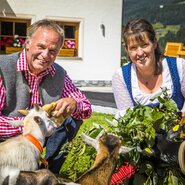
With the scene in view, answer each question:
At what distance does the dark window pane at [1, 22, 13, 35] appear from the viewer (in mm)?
15094

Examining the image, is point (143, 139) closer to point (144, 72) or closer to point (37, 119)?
point (37, 119)

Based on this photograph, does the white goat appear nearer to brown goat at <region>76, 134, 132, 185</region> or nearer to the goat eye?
the goat eye

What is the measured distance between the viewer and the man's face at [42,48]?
341 cm

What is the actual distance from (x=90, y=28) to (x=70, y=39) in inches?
30.2

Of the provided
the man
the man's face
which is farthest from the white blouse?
the man's face

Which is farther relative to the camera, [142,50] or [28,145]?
[142,50]

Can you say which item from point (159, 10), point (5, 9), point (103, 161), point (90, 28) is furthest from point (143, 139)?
point (159, 10)

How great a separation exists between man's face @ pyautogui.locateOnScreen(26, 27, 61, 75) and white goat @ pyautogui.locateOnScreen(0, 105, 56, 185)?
2.03 feet

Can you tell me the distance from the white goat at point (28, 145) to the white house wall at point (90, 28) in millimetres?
12217

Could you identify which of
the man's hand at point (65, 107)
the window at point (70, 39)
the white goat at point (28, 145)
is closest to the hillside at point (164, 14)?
the window at point (70, 39)

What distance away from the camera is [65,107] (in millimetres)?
3322

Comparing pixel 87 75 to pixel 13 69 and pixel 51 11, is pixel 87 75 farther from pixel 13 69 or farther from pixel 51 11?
pixel 13 69

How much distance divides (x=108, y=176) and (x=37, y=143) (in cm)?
55

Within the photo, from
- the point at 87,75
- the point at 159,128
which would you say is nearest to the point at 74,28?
the point at 87,75
